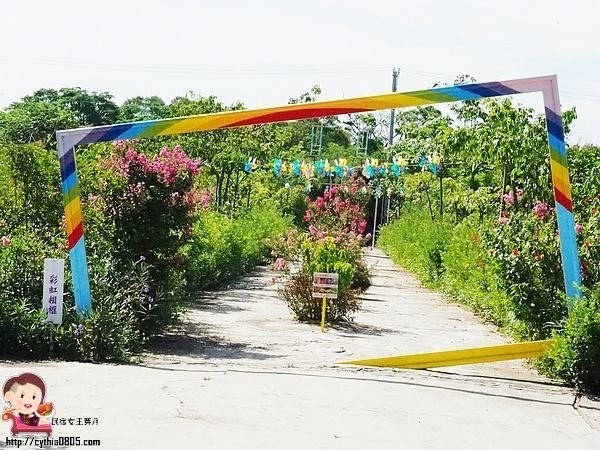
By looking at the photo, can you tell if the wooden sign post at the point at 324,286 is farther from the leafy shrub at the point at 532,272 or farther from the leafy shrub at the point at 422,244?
the leafy shrub at the point at 422,244

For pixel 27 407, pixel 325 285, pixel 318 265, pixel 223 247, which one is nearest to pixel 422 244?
pixel 223 247

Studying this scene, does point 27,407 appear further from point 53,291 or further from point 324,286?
point 324,286

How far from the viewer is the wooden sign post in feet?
42.8

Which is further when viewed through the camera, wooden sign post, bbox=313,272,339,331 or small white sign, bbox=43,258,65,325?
wooden sign post, bbox=313,272,339,331

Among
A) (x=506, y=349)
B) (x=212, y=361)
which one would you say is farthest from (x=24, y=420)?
(x=506, y=349)

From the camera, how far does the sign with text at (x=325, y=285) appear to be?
13.0 meters

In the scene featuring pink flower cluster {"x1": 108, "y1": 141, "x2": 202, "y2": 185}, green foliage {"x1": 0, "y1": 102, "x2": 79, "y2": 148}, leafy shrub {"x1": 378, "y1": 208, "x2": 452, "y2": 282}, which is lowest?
leafy shrub {"x1": 378, "y1": 208, "x2": 452, "y2": 282}

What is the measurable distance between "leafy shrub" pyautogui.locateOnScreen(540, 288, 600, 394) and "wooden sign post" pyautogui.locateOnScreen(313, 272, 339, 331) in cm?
428

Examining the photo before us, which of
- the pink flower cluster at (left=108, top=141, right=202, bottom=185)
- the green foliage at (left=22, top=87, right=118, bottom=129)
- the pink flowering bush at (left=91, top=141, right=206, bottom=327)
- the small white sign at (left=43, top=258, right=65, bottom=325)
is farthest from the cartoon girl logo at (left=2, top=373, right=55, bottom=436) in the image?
the green foliage at (left=22, top=87, right=118, bottom=129)

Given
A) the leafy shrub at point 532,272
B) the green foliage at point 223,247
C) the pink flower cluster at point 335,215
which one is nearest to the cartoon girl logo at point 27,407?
the leafy shrub at point 532,272

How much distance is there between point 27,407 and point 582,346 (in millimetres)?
5349

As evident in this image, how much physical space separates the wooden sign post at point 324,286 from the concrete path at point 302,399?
606 millimetres

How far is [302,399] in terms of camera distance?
7.61 meters

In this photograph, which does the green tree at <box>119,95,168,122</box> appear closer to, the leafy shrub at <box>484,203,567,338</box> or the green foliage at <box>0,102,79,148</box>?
the green foliage at <box>0,102,79,148</box>
